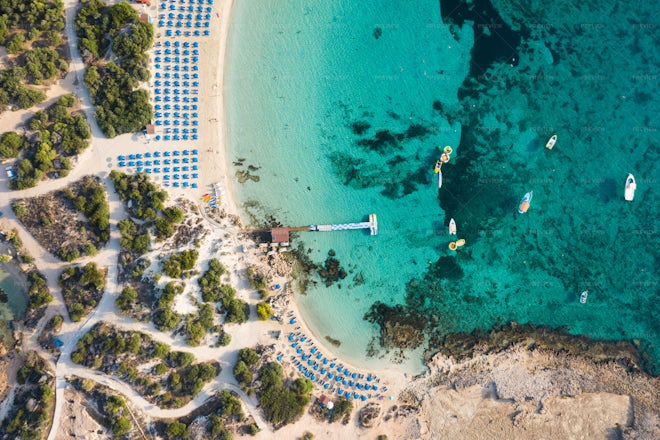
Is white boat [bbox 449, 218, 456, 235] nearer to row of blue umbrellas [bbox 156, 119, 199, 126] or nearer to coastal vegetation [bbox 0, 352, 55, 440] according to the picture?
row of blue umbrellas [bbox 156, 119, 199, 126]

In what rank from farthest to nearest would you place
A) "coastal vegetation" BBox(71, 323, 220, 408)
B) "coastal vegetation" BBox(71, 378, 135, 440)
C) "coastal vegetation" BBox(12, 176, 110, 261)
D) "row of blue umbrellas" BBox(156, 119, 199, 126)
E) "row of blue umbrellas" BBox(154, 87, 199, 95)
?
1. "row of blue umbrellas" BBox(154, 87, 199, 95)
2. "row of blue umbrellas" BBox(156, 119, 199, 126)
3. "coastal vegetation" BBox(12, 176, 110, 261)
4. "coastal vegetation" BBox(71, 323, 220, 408)
5. "coastal vegetation" BBox(71, 378, 135, 440)

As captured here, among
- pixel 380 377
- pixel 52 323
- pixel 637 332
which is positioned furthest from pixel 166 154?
pixel 637 332

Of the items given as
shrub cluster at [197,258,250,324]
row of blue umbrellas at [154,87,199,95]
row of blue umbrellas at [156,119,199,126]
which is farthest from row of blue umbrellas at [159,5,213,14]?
shrub cluster at [197,258,250,324]

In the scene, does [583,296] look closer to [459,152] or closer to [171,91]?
[459,152]

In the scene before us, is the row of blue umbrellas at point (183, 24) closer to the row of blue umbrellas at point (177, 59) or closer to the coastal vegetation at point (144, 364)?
the row of blue umbrellas at point (177, 59)

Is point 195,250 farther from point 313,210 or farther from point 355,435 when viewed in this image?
point 355,435

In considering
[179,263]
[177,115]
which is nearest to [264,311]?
[179,263]
